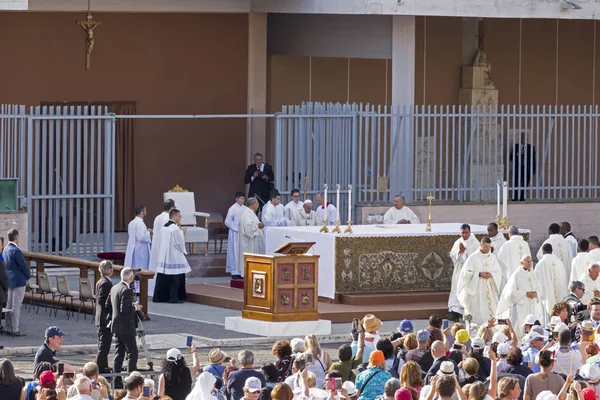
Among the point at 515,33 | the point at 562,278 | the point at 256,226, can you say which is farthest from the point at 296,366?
the point at 515,33

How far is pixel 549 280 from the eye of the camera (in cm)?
2133

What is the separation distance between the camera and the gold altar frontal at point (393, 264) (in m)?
23.0

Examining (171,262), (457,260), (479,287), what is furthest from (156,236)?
(479,287)

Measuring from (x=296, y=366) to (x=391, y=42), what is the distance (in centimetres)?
1592

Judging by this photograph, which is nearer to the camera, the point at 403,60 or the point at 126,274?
the point at 126,274

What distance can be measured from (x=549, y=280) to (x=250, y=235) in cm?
562

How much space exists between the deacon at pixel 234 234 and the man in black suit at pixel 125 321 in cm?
757

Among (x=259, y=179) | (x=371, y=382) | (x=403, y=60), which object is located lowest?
(x=371, y=382)

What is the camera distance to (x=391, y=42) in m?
28.9

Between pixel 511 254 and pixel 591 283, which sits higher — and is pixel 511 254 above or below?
above

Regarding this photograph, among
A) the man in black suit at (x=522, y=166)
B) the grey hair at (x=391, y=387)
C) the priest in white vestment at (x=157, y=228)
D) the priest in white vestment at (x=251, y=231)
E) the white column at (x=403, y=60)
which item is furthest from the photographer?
the white column at (x=403, y=60)

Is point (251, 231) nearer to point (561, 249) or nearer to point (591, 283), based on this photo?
point (561, 249)

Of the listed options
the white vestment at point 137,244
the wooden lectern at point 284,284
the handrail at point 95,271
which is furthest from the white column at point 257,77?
the wooden lectern at point 284,284

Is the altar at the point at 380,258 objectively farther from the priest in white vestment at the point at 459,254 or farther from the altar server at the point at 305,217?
the altar server at the point at 305,217
